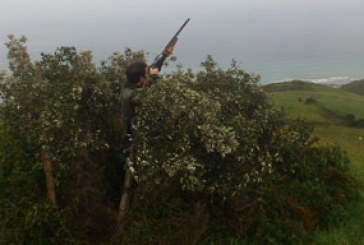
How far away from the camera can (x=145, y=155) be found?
755 cm

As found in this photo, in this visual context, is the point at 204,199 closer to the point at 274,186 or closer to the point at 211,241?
the point at 211,241

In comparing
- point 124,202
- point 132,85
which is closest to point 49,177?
point 124,202

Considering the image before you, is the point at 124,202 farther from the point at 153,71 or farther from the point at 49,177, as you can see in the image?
the point at 153,71

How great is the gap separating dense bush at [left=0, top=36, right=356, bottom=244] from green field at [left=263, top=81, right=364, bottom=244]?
0.60 m

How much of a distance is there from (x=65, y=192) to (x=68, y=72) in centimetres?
201

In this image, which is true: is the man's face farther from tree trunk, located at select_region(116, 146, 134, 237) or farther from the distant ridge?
the distant ridge

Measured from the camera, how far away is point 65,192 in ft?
28.3

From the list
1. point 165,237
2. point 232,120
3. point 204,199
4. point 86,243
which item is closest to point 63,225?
point 86,243

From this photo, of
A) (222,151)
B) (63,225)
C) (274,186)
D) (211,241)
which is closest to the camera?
(222,151)

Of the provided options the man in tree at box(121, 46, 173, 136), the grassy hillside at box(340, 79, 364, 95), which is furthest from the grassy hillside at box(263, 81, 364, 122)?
the grassy hillside at box(340, 79, 364, 95)

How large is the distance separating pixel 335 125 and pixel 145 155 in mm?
30641

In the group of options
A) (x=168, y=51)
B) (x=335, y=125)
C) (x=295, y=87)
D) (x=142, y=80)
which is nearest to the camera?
(x=142, y=80)

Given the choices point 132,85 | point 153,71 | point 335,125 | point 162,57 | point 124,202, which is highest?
point 162,57

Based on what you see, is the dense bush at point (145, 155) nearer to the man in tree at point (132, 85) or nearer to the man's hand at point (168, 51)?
the man in tree at point (132, 85)
